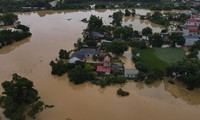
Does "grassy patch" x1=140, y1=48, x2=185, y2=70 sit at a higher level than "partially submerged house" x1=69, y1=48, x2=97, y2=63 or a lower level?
Answer: lower

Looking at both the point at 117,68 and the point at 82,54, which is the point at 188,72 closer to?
the point at 117,68

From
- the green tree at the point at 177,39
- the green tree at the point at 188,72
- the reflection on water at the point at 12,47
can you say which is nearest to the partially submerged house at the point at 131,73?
the green tree at the point at 188,72

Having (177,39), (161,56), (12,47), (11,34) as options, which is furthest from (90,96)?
(11,34)

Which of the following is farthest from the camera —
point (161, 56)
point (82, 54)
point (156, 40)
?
point (156, 40)

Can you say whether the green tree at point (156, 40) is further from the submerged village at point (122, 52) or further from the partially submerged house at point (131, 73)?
the partially submerged house at point (131, 73)

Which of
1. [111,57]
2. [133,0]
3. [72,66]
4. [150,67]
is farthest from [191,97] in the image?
[133,0]

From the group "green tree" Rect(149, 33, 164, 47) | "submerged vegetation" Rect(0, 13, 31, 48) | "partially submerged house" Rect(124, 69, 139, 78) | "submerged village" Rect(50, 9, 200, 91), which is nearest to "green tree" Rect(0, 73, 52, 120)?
"submerged village" Rect(50, 9, 200, 91)

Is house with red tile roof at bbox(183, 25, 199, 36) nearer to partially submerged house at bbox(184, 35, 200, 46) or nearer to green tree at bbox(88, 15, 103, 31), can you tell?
partially submerged house at bbox(184, 35, 200, 46)
